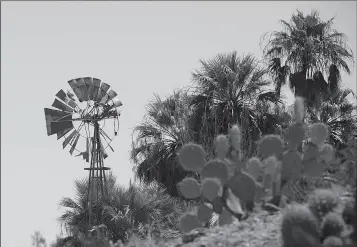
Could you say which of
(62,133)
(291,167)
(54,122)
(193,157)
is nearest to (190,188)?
(193,157)

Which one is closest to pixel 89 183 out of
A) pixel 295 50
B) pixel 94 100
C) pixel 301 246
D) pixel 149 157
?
pixel 149 157

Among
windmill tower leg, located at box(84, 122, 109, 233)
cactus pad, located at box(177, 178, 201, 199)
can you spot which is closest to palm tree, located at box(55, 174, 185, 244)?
windmill tower leg, located at box(84, 122, 109, 233)

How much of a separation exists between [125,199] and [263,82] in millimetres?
5415

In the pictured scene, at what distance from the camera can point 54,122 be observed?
2725 cm

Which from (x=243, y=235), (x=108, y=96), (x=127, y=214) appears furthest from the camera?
(x=108, y=96)

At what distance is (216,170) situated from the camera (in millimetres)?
11961

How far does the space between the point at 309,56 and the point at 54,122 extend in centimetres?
918

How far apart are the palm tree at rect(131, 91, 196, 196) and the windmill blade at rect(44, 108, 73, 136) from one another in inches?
113

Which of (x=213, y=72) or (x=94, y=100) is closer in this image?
(x=213, y=72)

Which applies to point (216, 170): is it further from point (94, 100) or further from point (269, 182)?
point (94, 100)

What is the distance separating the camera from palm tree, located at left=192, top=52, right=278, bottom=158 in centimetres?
2258

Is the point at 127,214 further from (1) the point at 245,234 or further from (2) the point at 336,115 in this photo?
(1) the point at 245,234

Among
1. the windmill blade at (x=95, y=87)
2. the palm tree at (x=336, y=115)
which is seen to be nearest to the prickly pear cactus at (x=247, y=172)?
the palm tree at (x=336, y=115)

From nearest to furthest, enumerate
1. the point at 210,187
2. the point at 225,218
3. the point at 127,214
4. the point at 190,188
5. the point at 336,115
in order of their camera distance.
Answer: the point at 210,187 < the point at 225,218 < the point at 190,188 < the point at 127,214 < the point at 336,115
